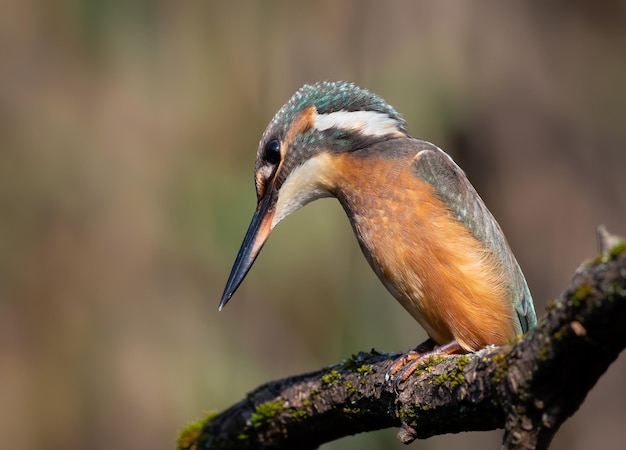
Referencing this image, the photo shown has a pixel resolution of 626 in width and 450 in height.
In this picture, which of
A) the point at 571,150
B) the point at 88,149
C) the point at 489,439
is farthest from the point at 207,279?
the point at 571,150

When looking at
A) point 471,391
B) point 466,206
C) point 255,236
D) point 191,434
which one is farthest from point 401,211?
point 191,434

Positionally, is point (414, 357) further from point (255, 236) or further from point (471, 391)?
point (255, 236)

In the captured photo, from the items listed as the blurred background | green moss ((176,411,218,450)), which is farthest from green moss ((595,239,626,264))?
the blurred background

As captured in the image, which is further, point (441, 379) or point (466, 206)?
point (466, 206)

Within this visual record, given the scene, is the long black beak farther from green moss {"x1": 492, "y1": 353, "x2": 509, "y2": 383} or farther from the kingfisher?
green moss {"x1": 492, "y1": 353, "x2": 509, "y2": 383}

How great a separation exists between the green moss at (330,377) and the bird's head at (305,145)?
0.64 metres

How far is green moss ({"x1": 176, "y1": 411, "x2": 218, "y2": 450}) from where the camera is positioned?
340cm

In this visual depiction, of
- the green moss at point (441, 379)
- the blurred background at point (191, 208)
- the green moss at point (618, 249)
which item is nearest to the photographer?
the green moss at point (618, 249)

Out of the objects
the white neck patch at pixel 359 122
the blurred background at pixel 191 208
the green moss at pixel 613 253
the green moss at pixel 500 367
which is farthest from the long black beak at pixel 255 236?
the blurred background at pixel 191 208

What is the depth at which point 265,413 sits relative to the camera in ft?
10.2

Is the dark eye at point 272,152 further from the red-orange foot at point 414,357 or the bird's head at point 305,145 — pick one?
the red-orange foot at point 414,357

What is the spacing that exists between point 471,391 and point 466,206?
1083 millimetres

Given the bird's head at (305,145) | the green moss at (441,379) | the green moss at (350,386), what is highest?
the bird's head at (305,145)

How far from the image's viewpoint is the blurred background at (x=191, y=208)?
223 inches
